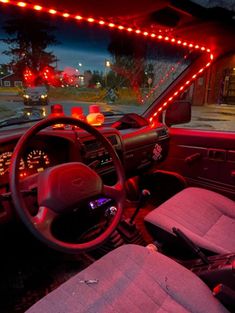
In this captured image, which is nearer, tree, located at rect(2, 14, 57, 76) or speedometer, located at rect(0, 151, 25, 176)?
speedometer, located at rect(0, 151, 25, 176)

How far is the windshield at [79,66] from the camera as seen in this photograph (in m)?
1.83

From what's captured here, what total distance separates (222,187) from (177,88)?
1.08 m

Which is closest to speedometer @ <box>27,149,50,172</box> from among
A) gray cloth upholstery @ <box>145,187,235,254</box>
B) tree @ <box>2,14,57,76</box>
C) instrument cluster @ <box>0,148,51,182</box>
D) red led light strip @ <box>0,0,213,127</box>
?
instrument cluster @ <box>0,148,51,182</box>

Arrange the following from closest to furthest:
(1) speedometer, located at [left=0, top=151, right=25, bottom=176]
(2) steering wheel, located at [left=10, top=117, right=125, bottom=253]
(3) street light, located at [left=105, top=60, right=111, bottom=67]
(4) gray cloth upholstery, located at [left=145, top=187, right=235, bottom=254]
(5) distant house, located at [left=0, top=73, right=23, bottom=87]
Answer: (2) steering wheel, located at [left=10, top=117, right=125, bottom=253], (1) speedometer, located at [left=0, top=151, right=25, bottom=176], (4) gray cloth upholstery, located at [left=145, top=187, right=235, bottom=254], (5) distant house, located at [left=0, top=73, right=23, bottom=87], (3) street light, located at [left=105, top=60, right=111, bottom=67]

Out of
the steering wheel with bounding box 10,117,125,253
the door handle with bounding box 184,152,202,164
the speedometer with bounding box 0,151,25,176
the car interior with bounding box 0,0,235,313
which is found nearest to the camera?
the steering wheel with bounding box 10,117,125,253

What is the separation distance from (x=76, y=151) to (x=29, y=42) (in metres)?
0.83

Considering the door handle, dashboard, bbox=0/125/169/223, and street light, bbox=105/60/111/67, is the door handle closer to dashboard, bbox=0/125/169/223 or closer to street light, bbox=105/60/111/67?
dashboard, bbox=0/125/169/223

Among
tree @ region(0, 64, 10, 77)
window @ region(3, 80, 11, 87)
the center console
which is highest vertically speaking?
tree @ region(0, 64, 10, 77)

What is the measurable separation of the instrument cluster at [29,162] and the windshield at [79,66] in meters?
0.35

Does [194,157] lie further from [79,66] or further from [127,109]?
[79,66]

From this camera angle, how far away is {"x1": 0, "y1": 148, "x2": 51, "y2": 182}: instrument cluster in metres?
1.50

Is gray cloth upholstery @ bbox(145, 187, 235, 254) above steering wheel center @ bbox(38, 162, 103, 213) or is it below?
below

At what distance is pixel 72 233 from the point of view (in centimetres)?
213

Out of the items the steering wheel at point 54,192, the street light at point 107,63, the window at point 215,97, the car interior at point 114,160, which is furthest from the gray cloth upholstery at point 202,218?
the street light at point 107,63
